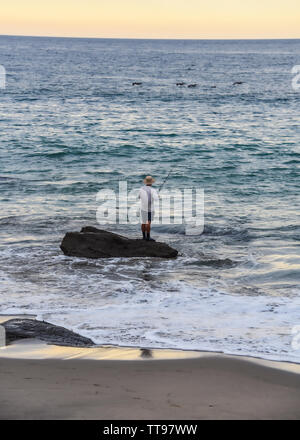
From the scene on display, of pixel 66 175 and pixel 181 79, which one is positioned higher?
pixel 181 79

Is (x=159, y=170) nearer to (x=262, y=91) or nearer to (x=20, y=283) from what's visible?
(x=20, y=283)

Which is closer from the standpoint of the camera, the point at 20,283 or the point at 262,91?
the point at 20,283

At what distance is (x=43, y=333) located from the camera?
356 inches

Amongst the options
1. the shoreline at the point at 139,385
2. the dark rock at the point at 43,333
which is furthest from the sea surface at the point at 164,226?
the shoreline at the point at 139,385

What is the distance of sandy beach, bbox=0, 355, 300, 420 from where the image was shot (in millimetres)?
6750

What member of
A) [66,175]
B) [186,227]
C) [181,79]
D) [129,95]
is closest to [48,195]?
[66,175]

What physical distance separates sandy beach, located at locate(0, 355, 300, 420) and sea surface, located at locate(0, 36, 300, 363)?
2.62 feet

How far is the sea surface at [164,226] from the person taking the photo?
10.0 metres

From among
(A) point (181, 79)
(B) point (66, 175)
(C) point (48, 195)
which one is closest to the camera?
(C) point (48, 195)

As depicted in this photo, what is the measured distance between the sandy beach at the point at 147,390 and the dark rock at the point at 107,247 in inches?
220

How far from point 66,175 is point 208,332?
50.2 ft

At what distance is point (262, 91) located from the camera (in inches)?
2266

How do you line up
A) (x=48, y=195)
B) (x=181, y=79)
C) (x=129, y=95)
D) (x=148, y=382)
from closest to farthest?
1. (x=148, y=382)
2. (x=48, y=195)
3. (x=129, y=95)
4. (x=181, y=79)

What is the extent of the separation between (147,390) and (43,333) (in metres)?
2.28
